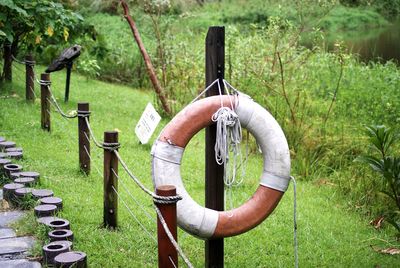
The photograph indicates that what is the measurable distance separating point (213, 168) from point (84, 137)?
1984mm

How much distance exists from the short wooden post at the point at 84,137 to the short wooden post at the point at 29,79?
9.13 feet

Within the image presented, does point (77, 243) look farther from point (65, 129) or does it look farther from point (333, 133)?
point (333, 133)

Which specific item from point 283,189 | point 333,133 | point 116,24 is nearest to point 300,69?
point 333,133

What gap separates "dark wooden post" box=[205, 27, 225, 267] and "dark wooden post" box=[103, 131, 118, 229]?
779mm

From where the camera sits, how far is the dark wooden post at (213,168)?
3.55 meters

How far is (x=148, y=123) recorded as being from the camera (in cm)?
625

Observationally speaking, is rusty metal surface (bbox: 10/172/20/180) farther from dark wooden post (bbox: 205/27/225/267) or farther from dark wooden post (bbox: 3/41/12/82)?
dark wooden post (bbox: 3/41/12/82)

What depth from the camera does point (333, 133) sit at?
A: 7.16 meters

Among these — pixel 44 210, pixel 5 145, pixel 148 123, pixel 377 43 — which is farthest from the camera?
pixel 377 43

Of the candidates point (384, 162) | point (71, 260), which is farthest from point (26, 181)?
point (384, 162)

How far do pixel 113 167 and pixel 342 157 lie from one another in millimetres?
3320

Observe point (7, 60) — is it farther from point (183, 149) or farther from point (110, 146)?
point (183, 149)

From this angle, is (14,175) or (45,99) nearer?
(14,175)

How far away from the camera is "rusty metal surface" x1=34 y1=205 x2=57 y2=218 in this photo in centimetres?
396
